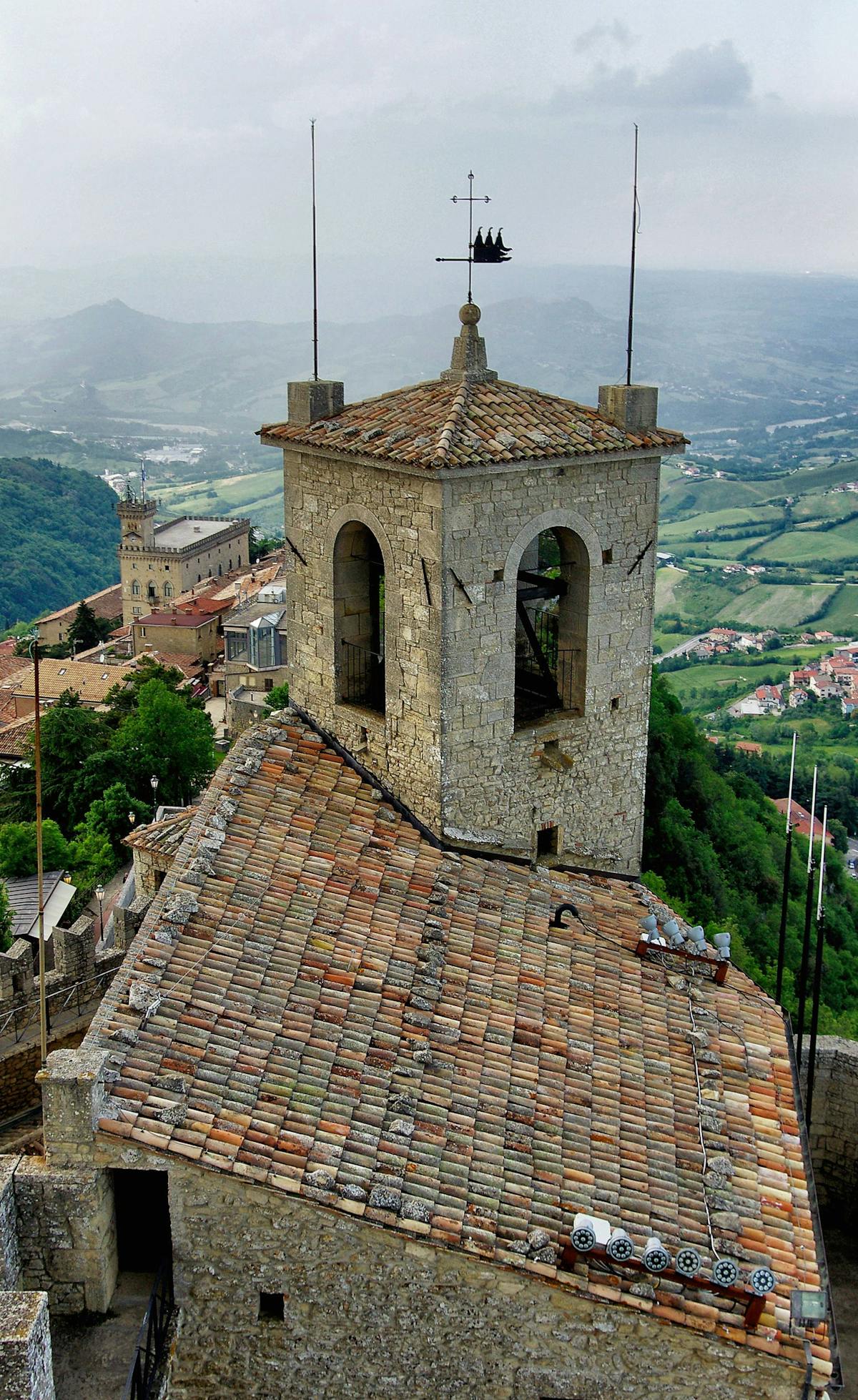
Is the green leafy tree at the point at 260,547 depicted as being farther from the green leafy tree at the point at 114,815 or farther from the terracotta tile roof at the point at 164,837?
the terracotta tile roof at the point at 164,837

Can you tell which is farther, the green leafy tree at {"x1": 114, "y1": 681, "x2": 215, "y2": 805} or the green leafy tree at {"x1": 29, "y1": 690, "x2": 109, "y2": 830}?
the green leafy tree at {"x1": 114, "y1": 681, "x2": 215, "y2": 805}

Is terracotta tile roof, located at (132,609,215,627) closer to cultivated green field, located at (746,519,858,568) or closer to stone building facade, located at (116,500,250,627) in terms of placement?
stone building facade, located at (116,500,250,627)

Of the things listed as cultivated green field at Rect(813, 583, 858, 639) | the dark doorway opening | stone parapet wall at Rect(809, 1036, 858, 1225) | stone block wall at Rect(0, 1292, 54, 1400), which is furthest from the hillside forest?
cultivated green field at Rect(813, 583, 858, 639)

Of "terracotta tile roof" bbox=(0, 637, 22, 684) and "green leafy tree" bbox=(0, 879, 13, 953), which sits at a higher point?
"green leafy tree" bbox=(0, 879, 13, 953)

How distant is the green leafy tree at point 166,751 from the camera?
154 ft

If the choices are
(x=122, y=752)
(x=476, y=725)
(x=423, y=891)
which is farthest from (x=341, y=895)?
(x=122, y=752)

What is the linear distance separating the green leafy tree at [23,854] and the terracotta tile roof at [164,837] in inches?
746

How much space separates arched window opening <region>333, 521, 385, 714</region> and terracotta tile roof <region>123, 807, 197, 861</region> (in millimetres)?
3457

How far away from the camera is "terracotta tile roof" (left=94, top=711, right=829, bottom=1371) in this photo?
10.6 metres

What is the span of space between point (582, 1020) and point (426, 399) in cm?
692

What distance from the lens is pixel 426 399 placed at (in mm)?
15359

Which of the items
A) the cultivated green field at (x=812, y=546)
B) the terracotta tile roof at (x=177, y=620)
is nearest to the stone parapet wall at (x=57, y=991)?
the terracotta tile roof at (x=177, y=620)

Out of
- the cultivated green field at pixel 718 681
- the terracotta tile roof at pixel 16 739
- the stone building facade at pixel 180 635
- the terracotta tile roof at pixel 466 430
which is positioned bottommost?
the cultivated green field at pixel 718 681

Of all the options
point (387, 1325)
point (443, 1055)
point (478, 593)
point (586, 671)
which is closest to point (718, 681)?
point (586, 671)
